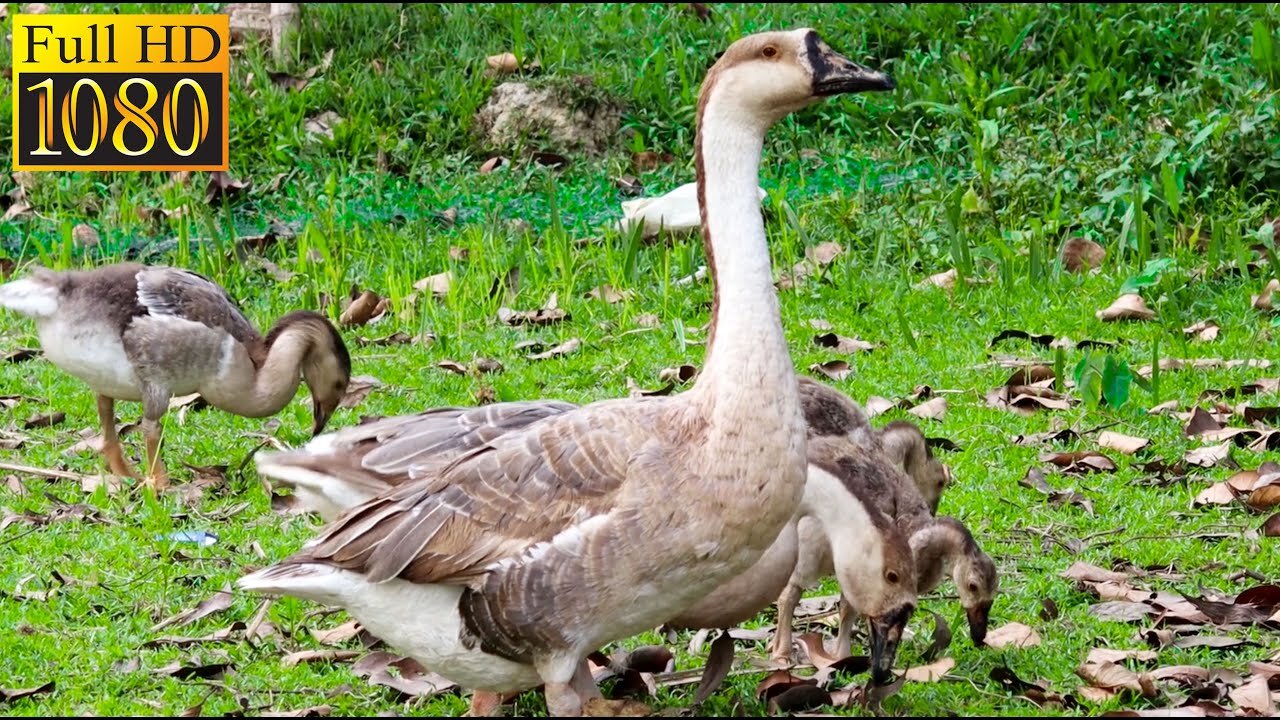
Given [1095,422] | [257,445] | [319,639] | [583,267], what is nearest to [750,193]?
[319,639]

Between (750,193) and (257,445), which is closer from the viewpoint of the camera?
(750,193)

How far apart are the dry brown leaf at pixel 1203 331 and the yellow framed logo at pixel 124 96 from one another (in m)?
6.81

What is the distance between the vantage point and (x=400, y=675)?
5418 millimetres

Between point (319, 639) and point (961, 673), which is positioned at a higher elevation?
point (961, 673)

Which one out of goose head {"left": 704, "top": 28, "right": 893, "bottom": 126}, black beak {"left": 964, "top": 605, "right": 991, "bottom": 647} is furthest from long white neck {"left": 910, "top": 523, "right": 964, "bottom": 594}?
goose head {"left": 704, "top": 28, "right": 893, "bottom": 126}

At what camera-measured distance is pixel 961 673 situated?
530 centimetres

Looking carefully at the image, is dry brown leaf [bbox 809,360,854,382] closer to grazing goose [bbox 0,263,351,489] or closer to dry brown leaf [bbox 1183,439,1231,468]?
dry brown leaf [bbox 1183,439,1231,468]

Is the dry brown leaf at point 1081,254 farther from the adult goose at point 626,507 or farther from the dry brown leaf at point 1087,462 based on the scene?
the adult goose at point 626,507

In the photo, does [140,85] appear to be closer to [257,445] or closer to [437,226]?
[437,226]

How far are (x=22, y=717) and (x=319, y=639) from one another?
108 cm

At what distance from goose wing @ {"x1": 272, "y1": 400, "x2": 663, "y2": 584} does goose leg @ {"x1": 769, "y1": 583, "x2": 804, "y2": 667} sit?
3.36ft

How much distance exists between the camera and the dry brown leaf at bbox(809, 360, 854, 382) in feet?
27.1

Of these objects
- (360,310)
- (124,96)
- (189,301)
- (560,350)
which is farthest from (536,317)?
(124,96)

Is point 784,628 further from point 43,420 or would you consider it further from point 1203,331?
point 43,420
